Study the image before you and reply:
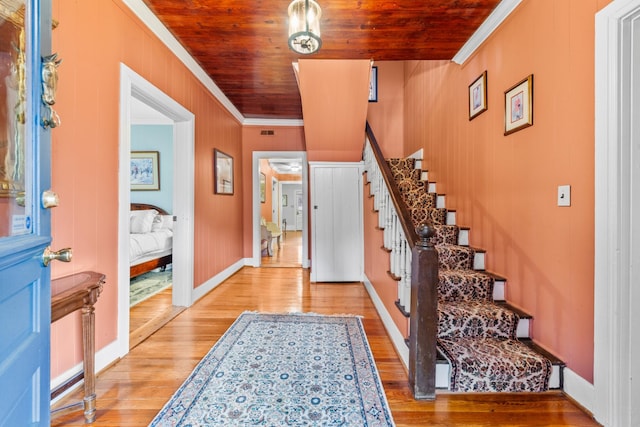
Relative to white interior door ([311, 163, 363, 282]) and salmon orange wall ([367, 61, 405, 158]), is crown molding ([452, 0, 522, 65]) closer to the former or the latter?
white interior door ([311, 163, 363, 282])

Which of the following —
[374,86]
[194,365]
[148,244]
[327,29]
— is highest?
[374,86]

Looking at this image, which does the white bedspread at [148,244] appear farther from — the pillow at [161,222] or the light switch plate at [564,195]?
the light switch plate at [564,195]

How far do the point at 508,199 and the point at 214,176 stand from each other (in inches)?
128

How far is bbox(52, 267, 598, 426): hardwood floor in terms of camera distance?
1.42m

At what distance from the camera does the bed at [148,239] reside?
3760mm

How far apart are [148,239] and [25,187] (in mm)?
3660

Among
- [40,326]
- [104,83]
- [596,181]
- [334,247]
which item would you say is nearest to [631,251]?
[596,181]

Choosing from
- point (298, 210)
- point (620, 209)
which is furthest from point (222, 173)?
point (298, 210)

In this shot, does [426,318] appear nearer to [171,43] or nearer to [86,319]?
[86,319]

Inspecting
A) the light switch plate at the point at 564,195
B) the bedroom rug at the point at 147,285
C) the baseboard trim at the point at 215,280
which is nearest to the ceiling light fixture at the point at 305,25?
the light switch plate at the point at 564,195

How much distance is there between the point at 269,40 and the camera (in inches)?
98.0

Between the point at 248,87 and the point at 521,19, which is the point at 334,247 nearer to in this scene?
the point at 248,87

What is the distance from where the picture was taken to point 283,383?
1.67 meters

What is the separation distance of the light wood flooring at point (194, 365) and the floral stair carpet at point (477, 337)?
0.32 ft
